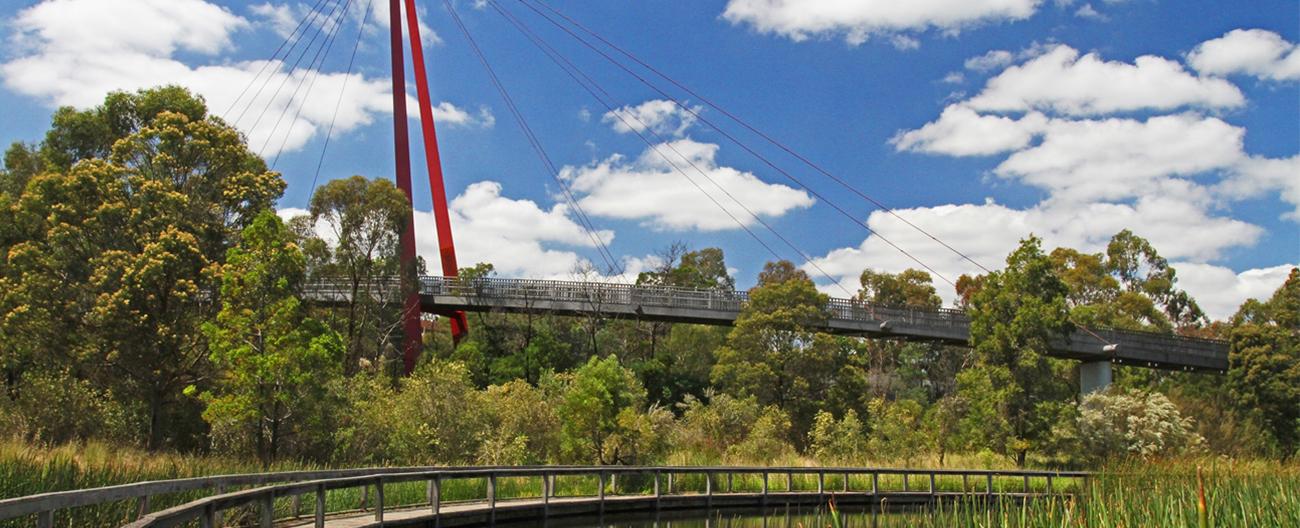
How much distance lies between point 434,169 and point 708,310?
18.1 m

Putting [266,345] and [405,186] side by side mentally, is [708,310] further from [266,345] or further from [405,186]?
[266,345]

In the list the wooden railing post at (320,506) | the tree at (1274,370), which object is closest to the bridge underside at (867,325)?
the tree at (1274,370)

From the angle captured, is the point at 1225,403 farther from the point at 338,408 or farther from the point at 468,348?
the point at 338,408

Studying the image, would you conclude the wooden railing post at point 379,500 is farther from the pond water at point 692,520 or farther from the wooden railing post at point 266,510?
the pond water at point 692,520

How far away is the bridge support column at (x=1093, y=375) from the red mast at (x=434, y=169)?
36625mm

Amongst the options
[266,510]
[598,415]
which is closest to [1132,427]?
[598,415]

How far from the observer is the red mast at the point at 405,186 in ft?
157

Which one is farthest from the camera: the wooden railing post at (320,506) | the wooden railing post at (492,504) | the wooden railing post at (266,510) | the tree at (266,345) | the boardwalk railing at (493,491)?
the tree at (266,345)

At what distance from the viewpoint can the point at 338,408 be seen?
90.3 feet

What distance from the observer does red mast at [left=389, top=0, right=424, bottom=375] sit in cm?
4797

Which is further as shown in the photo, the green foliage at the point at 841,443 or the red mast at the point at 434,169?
the red mast at the point at 434,169

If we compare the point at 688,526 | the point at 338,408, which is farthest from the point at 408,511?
the point at 338,408

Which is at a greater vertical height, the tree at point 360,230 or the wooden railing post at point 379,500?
the tree at point 360,230

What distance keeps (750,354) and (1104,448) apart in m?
16.8
